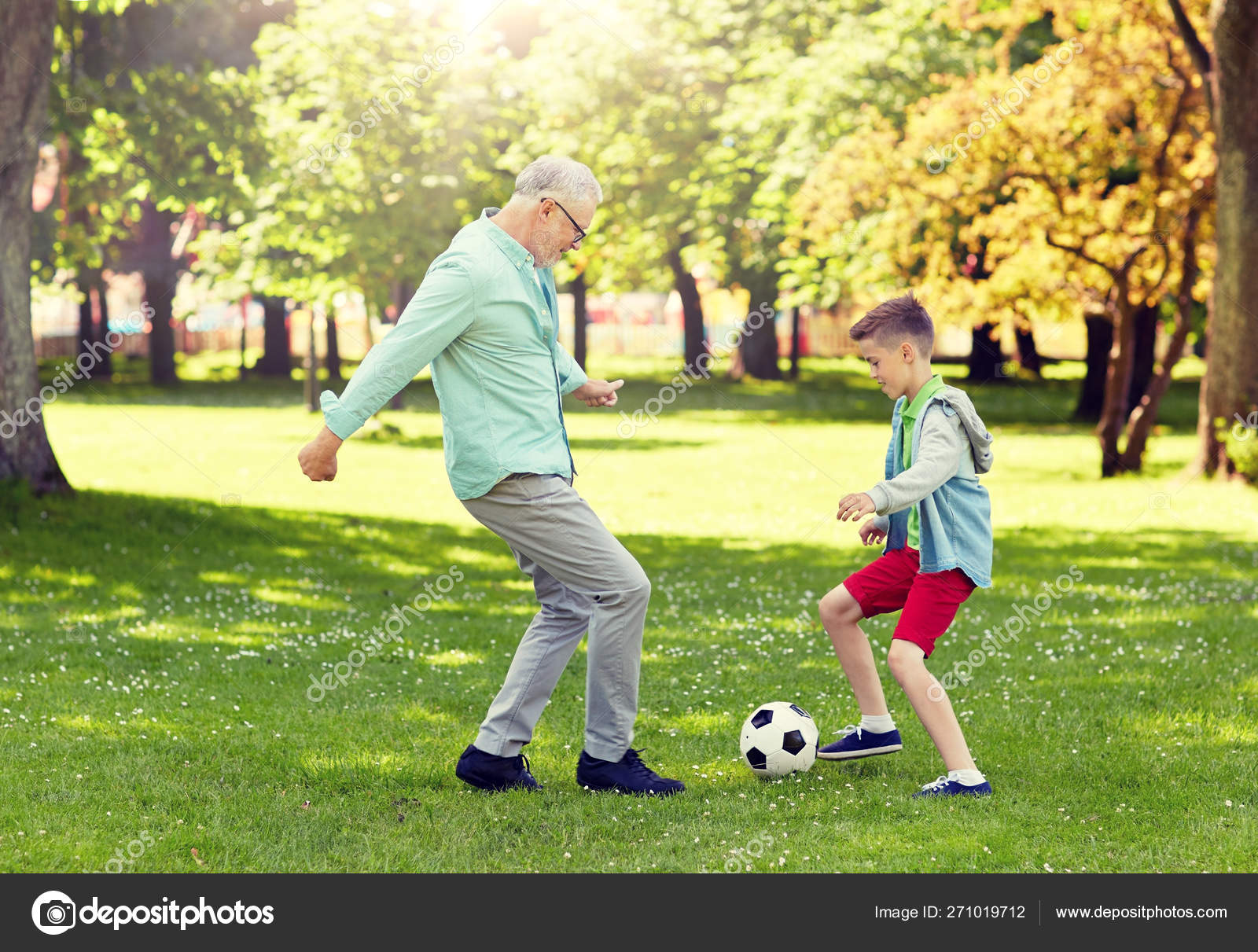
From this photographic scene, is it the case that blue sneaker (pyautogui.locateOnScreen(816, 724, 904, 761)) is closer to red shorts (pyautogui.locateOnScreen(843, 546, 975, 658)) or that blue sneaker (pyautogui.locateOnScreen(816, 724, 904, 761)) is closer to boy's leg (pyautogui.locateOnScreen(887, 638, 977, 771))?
boy's leg (pyautogui.locateOnScreen(887, 638, 977, 771))

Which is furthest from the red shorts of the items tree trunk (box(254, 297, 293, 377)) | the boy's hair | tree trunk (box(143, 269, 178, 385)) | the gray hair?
tree trunk (box(254, 297, 293, 377))

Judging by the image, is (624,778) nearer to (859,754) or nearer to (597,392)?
(859,754)

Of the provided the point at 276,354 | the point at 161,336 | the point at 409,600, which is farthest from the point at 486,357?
the point at 276,354

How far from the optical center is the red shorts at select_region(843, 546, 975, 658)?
4.89 m

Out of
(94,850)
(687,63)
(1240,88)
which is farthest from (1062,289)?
(94,850)

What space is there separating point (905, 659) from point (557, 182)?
7.11 ft

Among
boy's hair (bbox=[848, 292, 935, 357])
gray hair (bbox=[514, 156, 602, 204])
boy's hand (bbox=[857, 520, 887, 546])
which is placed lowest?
boy's hand (bbox=[857, 520, 887, 546])

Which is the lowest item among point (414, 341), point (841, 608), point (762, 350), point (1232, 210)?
point (841, 608)

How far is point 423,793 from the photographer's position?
5.07 meters

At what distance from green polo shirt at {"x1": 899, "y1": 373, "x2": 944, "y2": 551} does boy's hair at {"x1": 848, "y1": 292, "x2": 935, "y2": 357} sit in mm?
130

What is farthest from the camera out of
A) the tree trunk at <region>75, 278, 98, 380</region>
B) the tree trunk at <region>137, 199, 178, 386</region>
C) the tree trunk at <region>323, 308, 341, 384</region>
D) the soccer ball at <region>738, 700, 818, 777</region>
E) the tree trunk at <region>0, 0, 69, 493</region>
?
the tree trunk at <region>137, 199, 178, 386</region>

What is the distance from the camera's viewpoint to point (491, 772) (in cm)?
507

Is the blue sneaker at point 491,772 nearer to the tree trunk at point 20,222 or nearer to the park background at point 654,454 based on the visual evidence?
the park background at point 654,454
